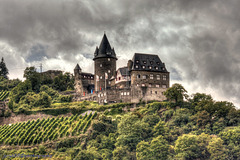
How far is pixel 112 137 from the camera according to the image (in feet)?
243

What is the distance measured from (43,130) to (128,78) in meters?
22.4

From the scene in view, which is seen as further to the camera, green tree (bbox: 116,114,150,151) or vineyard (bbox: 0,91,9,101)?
vineyard (bbox: 0,91,9,101)

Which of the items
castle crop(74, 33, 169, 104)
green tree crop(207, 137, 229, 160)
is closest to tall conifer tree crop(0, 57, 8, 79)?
castle crop(74, 33, 169, 104)

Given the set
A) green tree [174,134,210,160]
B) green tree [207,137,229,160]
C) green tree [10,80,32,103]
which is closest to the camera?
green tree [207,137,229,160]

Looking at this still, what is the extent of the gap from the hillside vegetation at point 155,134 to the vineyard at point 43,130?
0.91 feet

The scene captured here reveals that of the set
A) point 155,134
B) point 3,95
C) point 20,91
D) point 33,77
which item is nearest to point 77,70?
point 33,77

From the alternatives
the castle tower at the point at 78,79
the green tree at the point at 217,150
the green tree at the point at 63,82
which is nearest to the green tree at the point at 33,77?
the green tree at the point at 63,82

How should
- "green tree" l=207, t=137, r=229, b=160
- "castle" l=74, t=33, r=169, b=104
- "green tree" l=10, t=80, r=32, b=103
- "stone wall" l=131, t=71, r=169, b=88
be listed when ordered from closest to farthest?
"green tree" l=207, t=137, r=229, b=160
"castle" l=74, t=33, r=169, b=104
"stone wall" l=131, t=71, r=169, b=88
"green tree" l=10, t=80, r=32, b=103

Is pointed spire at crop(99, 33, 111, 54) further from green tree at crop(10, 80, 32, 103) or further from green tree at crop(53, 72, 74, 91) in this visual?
green tree at crop(10, 80, 32, 103)

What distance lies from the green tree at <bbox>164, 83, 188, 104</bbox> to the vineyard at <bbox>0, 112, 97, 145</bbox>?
52.6ft

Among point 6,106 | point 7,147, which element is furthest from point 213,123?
point 6,106

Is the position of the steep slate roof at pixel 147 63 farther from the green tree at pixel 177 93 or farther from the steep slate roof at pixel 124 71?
the green tree at pixel 177 93

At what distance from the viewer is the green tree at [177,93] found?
80.7m

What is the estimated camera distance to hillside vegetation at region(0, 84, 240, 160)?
68125 mm
